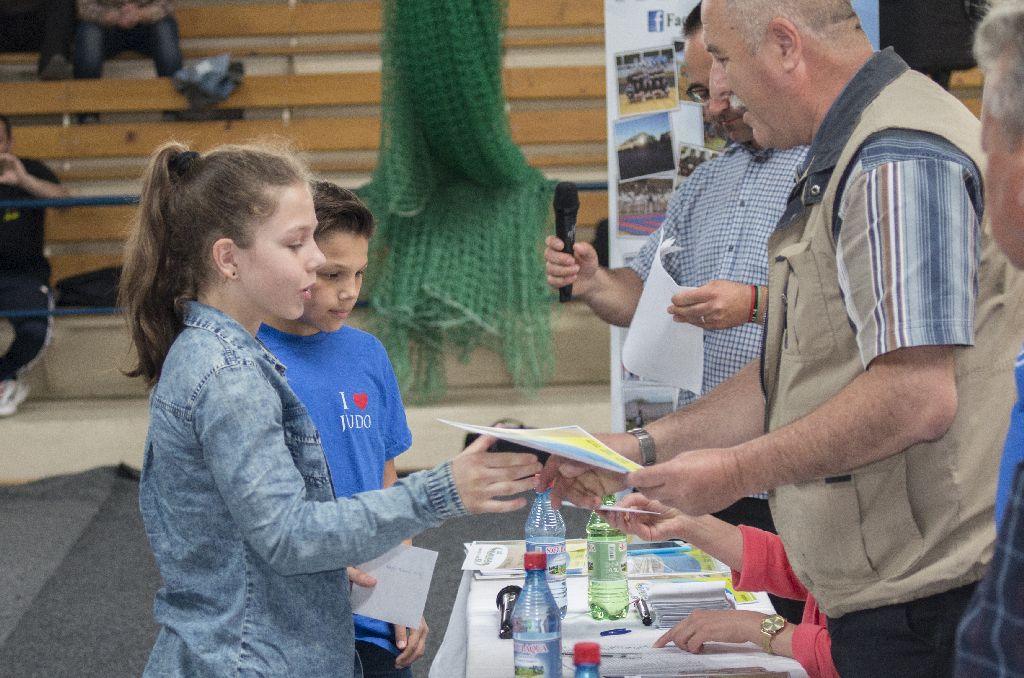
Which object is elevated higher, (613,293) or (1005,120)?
(1005,120)

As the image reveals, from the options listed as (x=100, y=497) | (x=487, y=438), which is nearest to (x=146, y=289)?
(x=487, y=438)

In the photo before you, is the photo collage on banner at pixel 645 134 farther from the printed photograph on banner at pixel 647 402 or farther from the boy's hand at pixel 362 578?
the boy's hand at pixel 362 578

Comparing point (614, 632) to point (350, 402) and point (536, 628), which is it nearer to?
point (536, 628)

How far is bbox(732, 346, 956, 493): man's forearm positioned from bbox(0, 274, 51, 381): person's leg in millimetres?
4531

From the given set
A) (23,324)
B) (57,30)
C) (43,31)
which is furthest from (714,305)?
(43,31)

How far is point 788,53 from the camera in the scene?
1.44 metres

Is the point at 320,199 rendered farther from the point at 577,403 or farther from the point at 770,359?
the point at 577,403

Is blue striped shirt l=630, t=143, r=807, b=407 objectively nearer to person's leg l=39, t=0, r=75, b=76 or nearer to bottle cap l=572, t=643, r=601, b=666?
bottle cap l=572, t=643, r=601, b=666

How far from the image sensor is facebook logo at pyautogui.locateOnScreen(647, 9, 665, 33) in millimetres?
3064

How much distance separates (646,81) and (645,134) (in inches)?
5.8

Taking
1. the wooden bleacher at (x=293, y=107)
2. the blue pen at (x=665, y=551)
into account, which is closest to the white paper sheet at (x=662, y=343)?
the blue pen at (x=665, y=551)

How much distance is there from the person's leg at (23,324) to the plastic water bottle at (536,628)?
4.26m

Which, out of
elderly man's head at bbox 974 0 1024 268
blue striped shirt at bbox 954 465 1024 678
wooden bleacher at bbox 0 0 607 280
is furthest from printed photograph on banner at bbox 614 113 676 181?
wooden bleacher at bbox 0 0 607 280

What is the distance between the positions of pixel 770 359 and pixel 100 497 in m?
3.90
